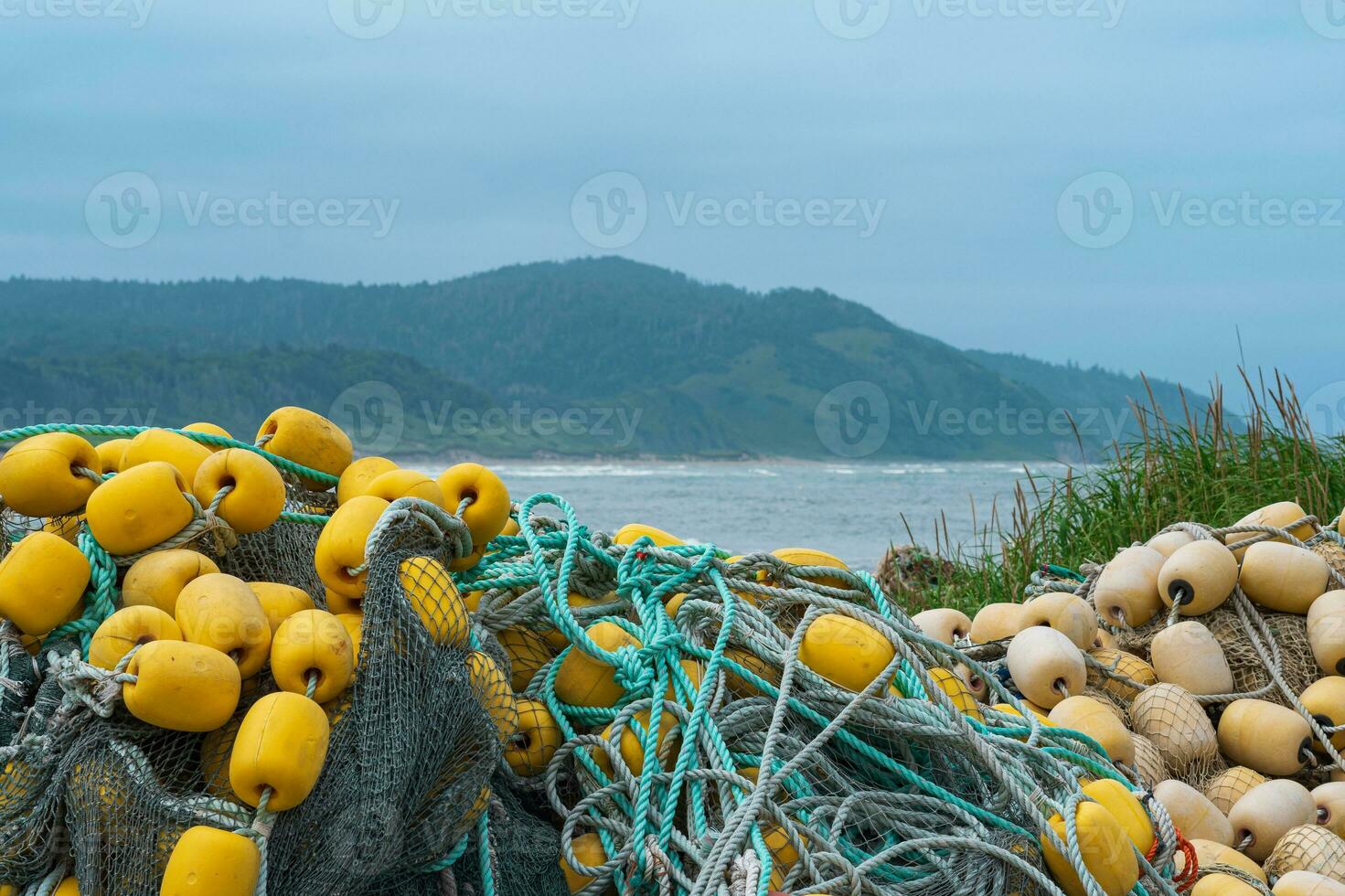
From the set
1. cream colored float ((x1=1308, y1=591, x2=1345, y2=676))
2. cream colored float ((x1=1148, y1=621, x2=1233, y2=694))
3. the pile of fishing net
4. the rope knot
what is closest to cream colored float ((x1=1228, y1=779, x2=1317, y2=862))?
the pile of fishing net

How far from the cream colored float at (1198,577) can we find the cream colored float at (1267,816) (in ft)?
2.53

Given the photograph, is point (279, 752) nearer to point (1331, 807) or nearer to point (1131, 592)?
point (1331, 807)

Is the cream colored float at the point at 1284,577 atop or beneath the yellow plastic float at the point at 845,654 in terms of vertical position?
atop

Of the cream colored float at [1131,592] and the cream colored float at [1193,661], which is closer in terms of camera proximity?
the cream colored float at [1193,661]

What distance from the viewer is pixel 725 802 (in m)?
2.46

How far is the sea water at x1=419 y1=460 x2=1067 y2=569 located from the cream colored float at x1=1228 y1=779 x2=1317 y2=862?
5062mm

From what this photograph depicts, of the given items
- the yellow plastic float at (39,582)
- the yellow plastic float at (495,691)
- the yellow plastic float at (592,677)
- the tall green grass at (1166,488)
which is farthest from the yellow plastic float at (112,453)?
the tall green grass at (1166,488)

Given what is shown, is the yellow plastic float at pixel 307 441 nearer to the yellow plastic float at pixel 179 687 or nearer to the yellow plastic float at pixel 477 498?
the yellow plastic float at pixel 477 498

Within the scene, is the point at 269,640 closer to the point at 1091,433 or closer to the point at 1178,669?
the point at 1178,669

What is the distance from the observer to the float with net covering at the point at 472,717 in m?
2.16

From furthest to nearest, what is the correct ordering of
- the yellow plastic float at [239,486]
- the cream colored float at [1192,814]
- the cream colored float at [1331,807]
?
the cream colored float at [1331,807] → the cream colored float at [1192,814] → the yellow plastic float at [239,486]

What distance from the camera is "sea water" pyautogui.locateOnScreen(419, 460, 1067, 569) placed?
27239mm

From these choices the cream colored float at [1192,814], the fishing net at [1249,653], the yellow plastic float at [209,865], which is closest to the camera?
the yellow plastic float at [209,865]

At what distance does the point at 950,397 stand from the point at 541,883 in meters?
99.7
